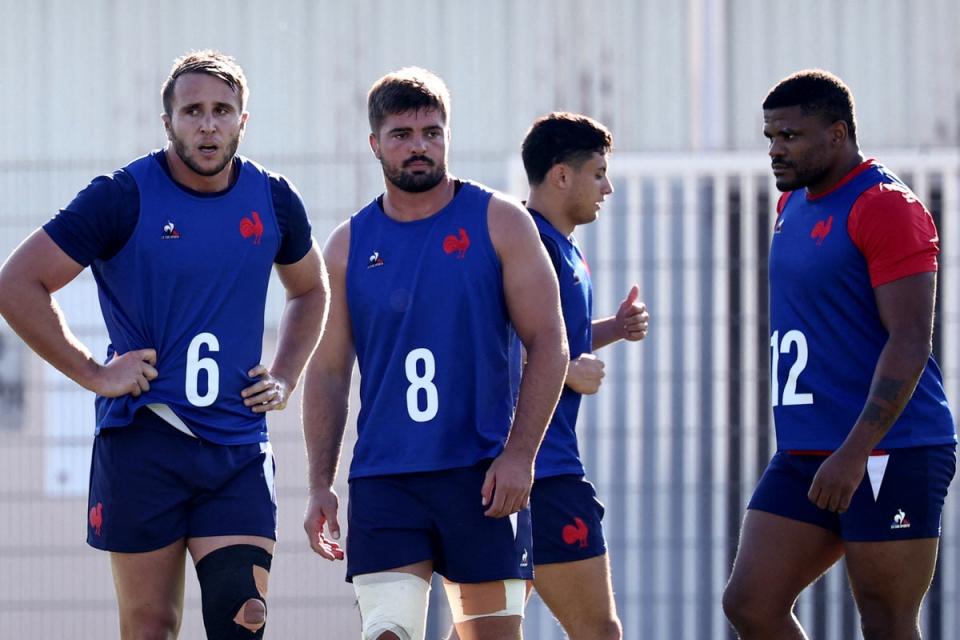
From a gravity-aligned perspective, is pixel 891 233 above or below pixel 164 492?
above

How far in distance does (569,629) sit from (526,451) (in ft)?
3.68

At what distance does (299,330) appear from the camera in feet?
16.9

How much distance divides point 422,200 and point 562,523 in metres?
1.27

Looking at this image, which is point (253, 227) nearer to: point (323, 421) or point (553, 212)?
point (323, 421)

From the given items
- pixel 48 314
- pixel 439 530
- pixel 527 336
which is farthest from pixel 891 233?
pixel 48 314

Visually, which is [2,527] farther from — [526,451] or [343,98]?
[526,451]

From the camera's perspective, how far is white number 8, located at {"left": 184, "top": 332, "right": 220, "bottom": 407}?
4766mm

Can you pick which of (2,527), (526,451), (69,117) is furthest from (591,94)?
(526,451)

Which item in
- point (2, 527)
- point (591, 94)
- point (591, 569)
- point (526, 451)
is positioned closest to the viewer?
point (526, 451)

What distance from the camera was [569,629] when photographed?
215 inches

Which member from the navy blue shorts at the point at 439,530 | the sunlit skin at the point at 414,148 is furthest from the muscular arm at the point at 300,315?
the navy blue shorts at the point at 439,530

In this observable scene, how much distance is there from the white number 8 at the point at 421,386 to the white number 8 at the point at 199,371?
1.93 ft

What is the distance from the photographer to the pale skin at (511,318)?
4.59 m

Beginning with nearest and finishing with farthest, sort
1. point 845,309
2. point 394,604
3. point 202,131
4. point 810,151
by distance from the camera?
point 394,604, point 202,131, point 845,309, point 810,151
